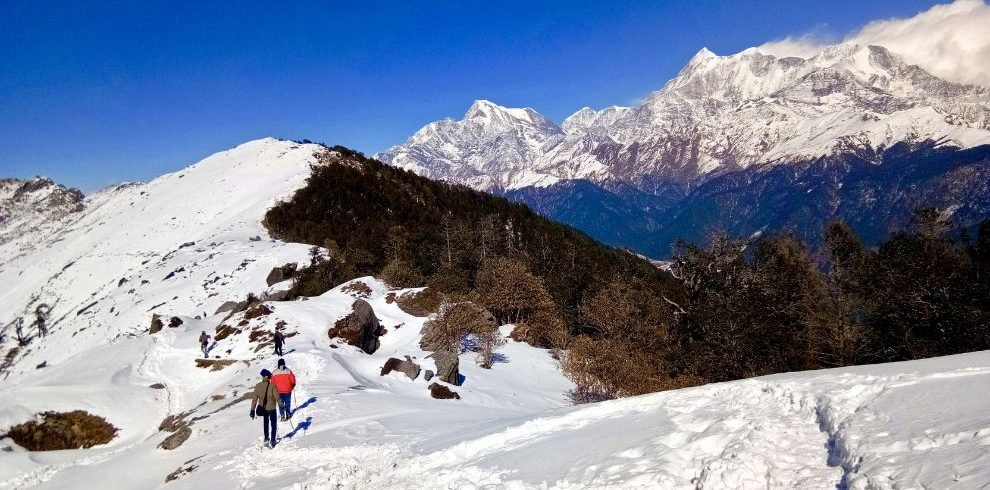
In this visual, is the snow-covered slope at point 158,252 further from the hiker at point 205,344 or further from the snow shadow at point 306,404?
the snow shadow at point 306,404

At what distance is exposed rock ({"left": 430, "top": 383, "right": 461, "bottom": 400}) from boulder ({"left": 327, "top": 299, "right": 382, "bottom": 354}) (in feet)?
42.3

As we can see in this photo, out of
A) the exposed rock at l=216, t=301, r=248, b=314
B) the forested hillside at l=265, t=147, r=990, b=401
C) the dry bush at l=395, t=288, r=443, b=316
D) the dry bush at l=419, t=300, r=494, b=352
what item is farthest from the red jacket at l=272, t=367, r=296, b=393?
the exposed rock at l=216, t=301, r=248, b=314

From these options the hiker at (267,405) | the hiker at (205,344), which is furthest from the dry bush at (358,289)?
the hiker at (267,405)

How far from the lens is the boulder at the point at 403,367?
109 ft

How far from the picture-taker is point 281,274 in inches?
2589

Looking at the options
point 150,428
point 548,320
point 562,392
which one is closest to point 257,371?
point 150,428

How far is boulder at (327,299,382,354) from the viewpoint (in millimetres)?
41688

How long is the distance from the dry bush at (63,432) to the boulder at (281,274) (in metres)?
37.3

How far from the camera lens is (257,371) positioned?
32.3 meters

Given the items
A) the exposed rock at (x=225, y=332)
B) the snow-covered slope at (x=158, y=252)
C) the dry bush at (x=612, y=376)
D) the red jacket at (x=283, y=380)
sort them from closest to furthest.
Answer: the red jacket at (x=283, y=380) < the dry bush at (x=612, y=376) < the exposed rock at (x=225, y=332) < the snow-covered slope at (x=158, y=252)

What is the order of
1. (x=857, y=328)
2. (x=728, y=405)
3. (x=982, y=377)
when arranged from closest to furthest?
(x=982, y=377) → (x=728, y=405) → (x=857, y=328)

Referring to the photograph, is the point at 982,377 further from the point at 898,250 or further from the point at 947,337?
the point at 898,250

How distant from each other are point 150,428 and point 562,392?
24.1 m

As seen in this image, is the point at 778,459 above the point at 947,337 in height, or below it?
above
